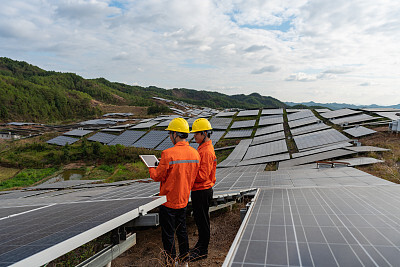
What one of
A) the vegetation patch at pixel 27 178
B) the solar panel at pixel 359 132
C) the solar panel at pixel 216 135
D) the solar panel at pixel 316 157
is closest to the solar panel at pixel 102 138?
the vegetation patch at pixel 27 178

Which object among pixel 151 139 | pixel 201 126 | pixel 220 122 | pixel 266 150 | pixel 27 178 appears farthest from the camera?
pixel 220 122

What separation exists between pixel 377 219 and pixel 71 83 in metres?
111

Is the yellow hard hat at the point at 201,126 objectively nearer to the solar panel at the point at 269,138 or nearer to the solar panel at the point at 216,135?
the solar panel at the point at 269,138

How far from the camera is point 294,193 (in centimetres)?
570

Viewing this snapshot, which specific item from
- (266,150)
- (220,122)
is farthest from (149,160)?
(220,122)

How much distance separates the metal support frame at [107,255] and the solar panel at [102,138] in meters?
27.9

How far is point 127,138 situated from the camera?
97.2 ft

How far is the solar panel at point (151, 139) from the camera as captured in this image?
1056 inches

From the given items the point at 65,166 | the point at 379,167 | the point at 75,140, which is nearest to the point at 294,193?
the point at 379,167

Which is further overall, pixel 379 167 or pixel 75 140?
pixel 75 140

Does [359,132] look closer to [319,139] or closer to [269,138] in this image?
[319,139]

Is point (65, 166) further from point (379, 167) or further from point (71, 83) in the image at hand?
point (71, 83)

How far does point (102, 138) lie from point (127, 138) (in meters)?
4.05

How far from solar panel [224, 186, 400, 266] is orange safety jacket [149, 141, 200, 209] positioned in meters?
1.22
